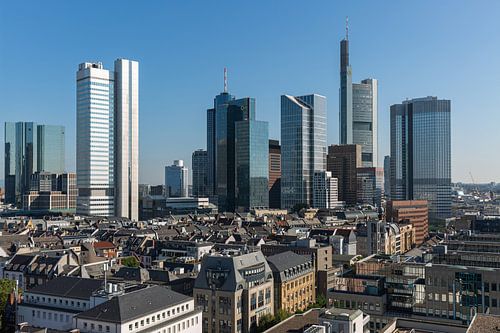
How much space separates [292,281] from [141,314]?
154 feet

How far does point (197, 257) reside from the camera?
144 metres

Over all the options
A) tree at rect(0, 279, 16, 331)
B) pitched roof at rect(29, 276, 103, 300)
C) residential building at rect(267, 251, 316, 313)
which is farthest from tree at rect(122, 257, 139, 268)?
pitched roof at rect(29, 276, 103, 300)

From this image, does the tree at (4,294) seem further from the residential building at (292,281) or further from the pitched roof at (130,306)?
the residential building at (292,281)

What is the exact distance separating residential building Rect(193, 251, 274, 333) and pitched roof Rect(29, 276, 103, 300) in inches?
721

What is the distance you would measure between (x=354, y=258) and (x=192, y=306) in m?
73.7

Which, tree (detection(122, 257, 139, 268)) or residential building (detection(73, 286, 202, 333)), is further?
tree (detection(122, 257, 139, 268))

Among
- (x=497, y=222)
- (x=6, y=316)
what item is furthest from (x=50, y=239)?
(x=497, y=222)

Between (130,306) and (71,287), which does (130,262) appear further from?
(130,306)

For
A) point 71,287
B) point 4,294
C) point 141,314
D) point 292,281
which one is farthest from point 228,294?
point 4,294

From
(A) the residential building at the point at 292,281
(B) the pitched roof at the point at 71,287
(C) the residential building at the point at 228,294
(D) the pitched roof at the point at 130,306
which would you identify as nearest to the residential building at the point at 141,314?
(D) the pitched roof at the point at 130,306

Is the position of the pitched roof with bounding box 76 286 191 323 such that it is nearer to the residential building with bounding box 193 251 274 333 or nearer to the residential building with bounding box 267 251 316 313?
the residential building with bounding box 193 251 274 333

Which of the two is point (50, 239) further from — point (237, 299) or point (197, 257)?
point (237, 299)

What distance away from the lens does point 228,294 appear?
310 feet

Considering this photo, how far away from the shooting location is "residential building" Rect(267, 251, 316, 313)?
363 ft
